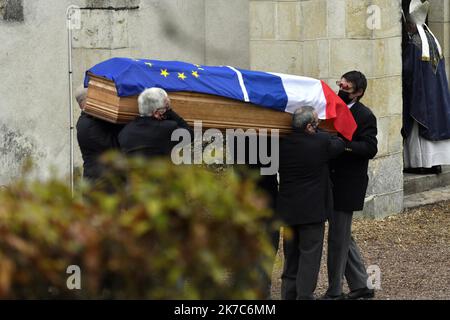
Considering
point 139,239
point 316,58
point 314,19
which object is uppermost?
point 314,19

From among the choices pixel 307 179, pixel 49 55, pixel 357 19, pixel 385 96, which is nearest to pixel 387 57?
pixel 385 96

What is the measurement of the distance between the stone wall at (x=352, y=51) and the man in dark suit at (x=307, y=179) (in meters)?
3.55

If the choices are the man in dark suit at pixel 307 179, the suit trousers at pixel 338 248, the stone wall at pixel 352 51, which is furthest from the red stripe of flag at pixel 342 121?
the stone wall at pixel 352 51

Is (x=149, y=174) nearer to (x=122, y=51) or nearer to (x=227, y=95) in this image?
(x=227, y=95)

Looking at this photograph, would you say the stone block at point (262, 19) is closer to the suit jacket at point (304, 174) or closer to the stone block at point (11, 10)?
the stone block at point (11, 10)

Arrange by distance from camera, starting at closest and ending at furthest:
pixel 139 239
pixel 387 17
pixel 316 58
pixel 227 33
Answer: pixel 139 239 < pixel 387 17 < pixel 316 58 < pixel 227 33

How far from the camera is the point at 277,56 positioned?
11.5 m

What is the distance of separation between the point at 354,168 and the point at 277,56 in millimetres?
3692

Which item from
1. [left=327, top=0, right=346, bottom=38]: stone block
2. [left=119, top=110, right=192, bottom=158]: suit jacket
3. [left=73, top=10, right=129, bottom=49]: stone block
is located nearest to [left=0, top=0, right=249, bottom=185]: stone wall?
[left=73, top=10, right=129, bottom=49]: stone block

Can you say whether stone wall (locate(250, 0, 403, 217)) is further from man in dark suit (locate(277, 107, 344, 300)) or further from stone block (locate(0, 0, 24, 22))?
man in dark suit (locate(277, 107, 344, 300))

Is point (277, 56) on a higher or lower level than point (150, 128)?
higher

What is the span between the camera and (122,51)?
36.1ft

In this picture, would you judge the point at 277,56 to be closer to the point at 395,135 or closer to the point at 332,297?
the point at 395,135

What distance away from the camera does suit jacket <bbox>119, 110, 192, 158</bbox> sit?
24.8ft
